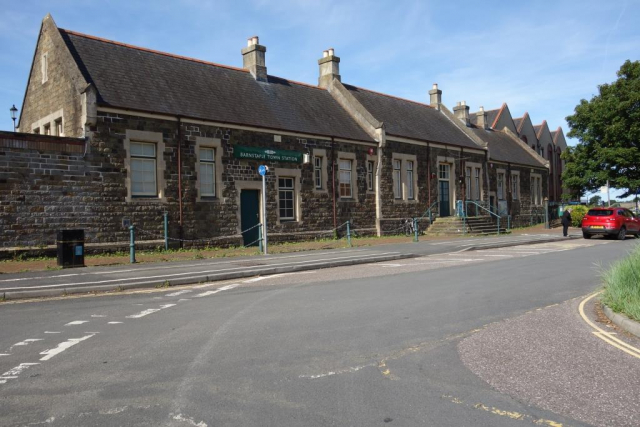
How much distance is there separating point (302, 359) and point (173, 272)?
28.3 ft

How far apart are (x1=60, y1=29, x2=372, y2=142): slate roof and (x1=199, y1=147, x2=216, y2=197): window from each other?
1.37 m

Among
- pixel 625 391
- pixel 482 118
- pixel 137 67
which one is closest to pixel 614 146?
pixel 482 118

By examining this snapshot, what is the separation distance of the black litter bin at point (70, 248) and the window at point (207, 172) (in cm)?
670

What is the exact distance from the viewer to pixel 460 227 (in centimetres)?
2977

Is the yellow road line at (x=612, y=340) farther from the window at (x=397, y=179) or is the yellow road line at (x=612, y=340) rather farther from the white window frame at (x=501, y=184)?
the white window frame at (x=501, y=184)

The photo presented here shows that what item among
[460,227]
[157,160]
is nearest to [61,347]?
[157,160]

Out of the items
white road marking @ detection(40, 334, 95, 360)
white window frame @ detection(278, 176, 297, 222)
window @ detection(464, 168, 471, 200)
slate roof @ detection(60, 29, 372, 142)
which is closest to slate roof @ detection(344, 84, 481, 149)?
window @ detection(464, 168, 471, 200)

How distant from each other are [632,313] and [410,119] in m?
27.4

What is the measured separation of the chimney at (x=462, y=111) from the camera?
4019 cm

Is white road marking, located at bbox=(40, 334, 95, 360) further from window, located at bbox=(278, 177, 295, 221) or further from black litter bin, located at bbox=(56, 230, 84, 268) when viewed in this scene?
window, located at bbox=(278, 177, 295, 221)

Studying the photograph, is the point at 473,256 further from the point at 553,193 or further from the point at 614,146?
the point at 553,193

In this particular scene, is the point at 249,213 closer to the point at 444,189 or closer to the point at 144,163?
the point at 144,163

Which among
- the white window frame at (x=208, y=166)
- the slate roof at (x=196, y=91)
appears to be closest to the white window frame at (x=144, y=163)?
the slate roof at (x=196, y=91)

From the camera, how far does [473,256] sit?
727 inches
